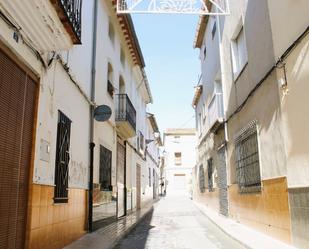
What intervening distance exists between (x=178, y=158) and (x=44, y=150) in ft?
138

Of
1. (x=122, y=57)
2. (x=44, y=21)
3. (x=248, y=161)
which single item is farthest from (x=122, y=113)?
(x=44, y=21)

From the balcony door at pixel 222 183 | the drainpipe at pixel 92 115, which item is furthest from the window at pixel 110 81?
the balcony door at pixel 222 183

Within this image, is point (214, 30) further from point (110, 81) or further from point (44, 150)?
point (44, 150)

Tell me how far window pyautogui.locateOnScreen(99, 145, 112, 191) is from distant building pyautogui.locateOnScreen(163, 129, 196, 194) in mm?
33939

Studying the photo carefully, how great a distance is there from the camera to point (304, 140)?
5.92m

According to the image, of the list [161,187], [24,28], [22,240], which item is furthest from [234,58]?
[161,187]

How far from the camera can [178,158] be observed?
47812mm

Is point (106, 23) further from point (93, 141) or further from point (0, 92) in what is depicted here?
point (0, 92)

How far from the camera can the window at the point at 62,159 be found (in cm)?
714

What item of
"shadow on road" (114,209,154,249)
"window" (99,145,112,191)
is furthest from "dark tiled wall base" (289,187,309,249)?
"window" (99,145,112,191)

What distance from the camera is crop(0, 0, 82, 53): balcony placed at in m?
4.84

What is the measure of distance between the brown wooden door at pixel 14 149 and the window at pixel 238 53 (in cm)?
647

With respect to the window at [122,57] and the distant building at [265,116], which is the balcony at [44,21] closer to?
the distant building at [265,116]

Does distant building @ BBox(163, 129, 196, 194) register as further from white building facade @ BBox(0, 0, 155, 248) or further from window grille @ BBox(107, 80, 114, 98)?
white building facade @ BBox(0, 0, 155, 248)
